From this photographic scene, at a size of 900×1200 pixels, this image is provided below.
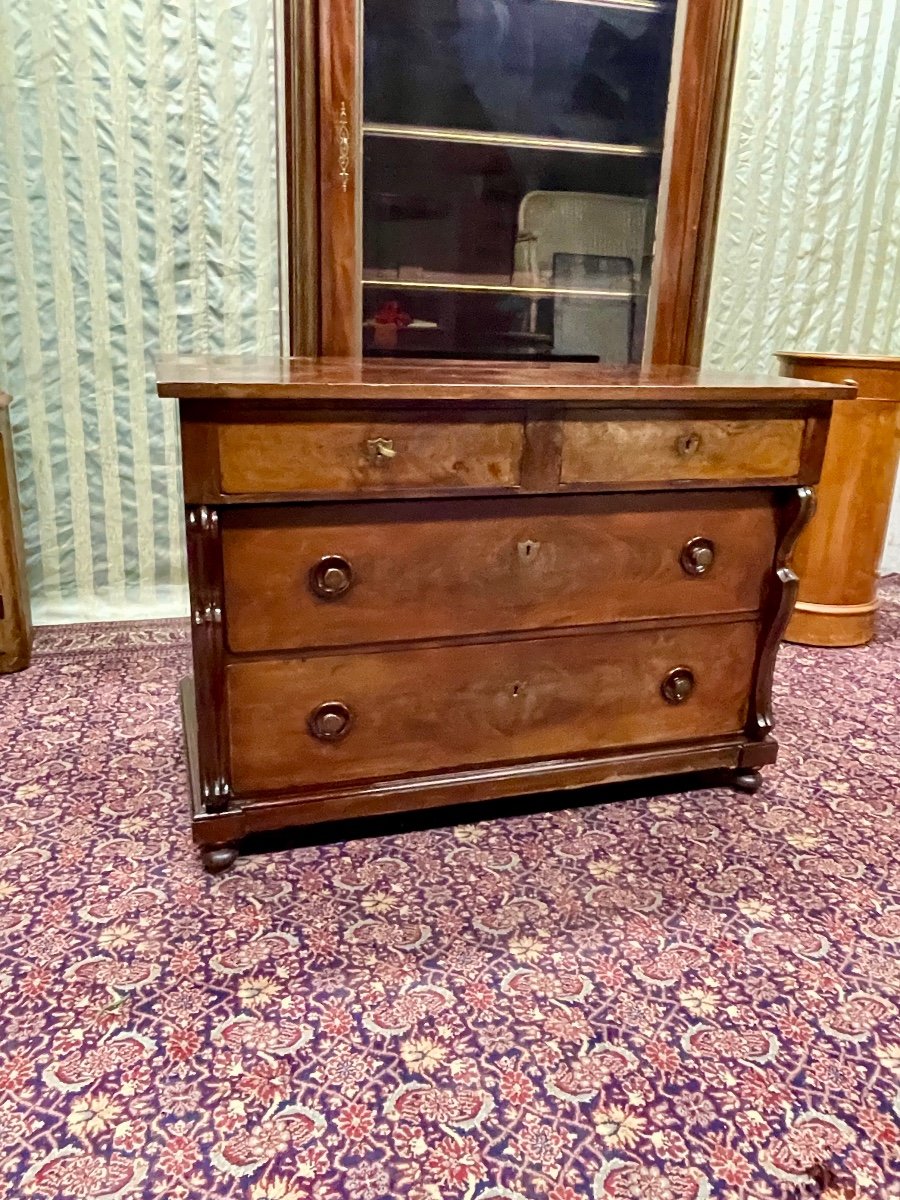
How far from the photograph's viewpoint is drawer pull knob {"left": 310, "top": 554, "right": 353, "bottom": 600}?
54.2 inches

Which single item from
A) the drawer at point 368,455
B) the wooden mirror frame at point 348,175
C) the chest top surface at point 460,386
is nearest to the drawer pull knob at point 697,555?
the chest top surface at point 460,386

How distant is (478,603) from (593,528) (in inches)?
9.2

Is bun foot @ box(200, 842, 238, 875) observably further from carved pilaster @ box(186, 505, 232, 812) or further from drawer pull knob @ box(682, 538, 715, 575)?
drawer pull knob @ box(682, 538, 715, 575)

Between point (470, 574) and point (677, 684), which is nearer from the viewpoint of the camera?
point (470, 574)

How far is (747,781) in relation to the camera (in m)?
1.76

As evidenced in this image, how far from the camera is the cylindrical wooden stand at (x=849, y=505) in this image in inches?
92.4

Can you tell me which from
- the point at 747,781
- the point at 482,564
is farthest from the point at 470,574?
the point at 747,781

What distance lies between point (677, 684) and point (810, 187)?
1769mm

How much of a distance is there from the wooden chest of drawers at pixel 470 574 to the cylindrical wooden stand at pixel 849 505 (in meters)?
0.88

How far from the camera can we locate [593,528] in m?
1.51

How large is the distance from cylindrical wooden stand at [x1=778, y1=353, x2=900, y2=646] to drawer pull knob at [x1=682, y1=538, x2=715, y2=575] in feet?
3.21

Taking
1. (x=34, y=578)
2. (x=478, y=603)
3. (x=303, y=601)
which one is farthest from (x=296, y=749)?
(x=34, y=578)

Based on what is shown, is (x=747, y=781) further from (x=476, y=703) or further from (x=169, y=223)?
(x=169, y=223)

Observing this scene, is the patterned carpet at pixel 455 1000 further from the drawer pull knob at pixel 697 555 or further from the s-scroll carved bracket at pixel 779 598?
the drawer pull knob at pixel 697 555
